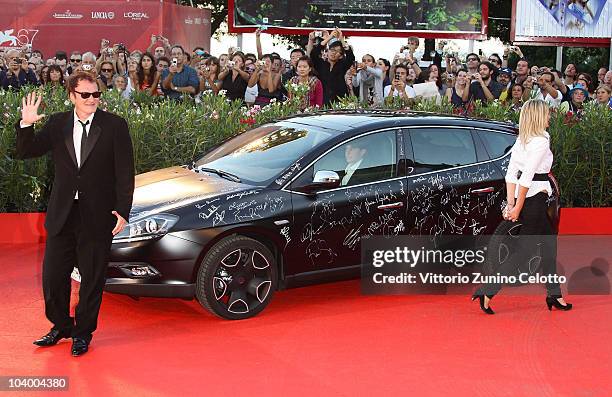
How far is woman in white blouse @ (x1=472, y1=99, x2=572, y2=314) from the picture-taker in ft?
24.7

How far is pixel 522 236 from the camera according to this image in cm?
774

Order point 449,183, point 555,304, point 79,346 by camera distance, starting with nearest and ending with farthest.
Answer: point 79,346, point 555,304, point 449,183

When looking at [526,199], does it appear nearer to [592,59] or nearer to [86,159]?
[86,159]

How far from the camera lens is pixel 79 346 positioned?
6562 mm

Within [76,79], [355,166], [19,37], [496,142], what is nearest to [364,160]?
[355,166]

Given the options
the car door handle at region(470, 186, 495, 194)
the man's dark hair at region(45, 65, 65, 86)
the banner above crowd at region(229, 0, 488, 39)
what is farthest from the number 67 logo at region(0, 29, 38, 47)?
the car door handle at region(470, 186, 495, 194)

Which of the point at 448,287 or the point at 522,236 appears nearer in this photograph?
the point at 522,236

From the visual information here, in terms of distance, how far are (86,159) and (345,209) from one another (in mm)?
2392

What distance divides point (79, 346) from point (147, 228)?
3.59 feet

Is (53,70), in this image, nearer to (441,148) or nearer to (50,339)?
(441,148)

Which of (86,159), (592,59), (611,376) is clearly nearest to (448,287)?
(611,376)

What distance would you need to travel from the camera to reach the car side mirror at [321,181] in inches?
307

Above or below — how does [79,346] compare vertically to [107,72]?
below

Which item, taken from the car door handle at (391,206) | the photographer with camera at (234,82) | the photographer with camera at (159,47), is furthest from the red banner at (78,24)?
the car door handle at (391,206)
